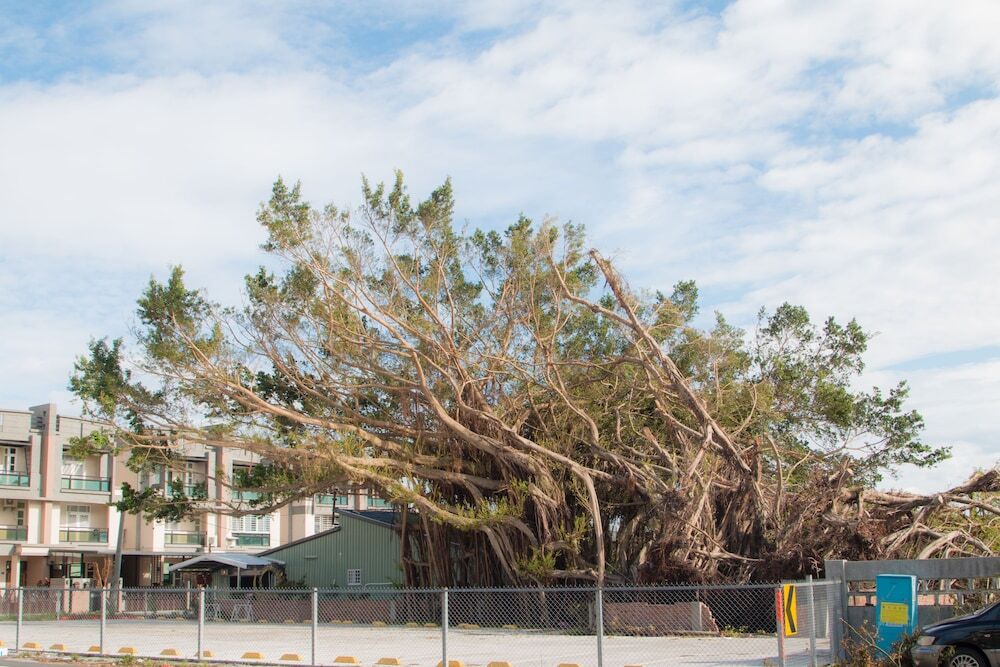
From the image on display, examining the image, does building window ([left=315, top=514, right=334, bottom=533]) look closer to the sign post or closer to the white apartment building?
the white apartment building

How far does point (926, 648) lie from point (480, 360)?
18.3 m

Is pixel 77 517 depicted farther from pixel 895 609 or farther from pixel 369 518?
pixel 895 609

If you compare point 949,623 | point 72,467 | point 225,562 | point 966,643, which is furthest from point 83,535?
point 966,643

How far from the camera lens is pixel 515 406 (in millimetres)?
30078

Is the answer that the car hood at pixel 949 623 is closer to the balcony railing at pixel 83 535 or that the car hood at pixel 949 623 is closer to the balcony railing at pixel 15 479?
the balcony railing at pixel 15 479

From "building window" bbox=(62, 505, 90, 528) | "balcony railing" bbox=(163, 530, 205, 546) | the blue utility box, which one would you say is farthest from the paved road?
"balcony railing" bbox=(163, 530, 205, 546)

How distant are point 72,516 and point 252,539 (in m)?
11.5

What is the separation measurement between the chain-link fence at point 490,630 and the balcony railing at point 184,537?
2056cm

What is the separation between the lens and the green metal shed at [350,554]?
40.5 metres

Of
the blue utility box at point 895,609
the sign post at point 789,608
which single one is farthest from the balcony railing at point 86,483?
the blue utility box at point 895,609

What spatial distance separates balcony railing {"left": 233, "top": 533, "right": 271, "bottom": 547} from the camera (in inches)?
2420

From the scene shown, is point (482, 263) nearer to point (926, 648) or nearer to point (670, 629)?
point (670, 629)

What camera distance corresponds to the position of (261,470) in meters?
30.5

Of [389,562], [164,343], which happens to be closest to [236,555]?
[389,562]
